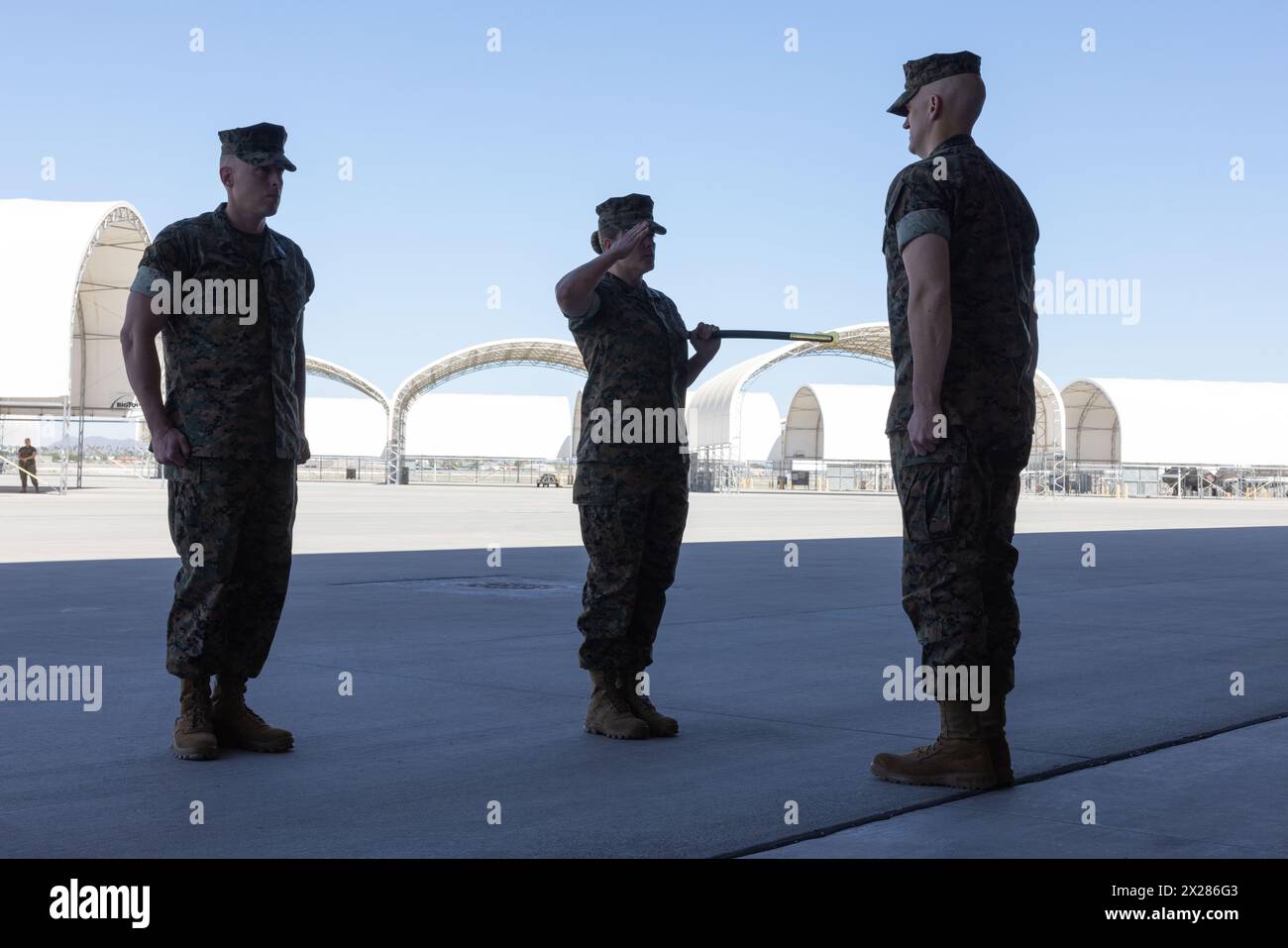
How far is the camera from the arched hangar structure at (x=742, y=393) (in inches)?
2180

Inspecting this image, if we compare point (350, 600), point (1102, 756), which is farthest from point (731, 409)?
point (1102, 756)

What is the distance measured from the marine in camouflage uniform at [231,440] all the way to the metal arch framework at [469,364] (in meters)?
51.3

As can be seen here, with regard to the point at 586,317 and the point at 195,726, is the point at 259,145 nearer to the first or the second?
the point at 586,317

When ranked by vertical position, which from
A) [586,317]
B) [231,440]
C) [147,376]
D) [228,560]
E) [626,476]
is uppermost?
[586,317]

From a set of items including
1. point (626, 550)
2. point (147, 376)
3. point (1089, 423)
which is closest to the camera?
point (147, 376)

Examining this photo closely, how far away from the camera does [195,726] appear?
4969mm

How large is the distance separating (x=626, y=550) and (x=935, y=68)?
2.04m

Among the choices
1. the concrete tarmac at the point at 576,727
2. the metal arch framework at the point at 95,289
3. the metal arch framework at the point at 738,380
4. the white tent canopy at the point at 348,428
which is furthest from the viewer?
the white tent canopy at the point at 348,428

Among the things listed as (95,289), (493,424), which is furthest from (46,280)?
(493,424)

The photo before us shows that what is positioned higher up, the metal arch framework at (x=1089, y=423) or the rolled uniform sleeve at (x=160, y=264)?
the metal arch framework at (x=1089, y=423)

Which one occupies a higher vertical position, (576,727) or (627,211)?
(627,211)

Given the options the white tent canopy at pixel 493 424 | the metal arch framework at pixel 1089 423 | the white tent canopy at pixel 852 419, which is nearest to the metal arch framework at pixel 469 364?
the white tent canopy at pixel 493 424

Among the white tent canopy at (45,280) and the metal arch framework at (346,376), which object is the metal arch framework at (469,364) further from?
the white tent canopy at (45,280)
